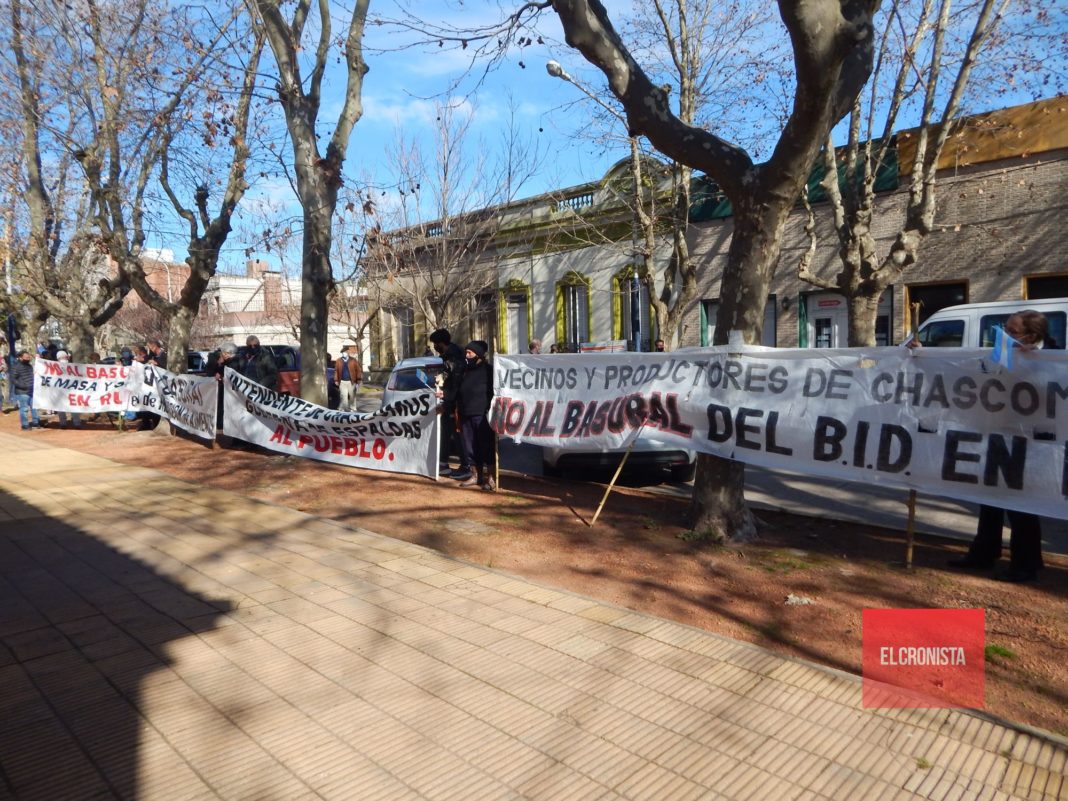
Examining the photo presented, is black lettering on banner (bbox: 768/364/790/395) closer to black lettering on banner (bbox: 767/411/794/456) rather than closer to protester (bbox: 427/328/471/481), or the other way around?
black lettering on banner (bbox: 767/411/794/456)

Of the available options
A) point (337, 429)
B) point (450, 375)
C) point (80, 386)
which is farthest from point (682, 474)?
point (80, 386)

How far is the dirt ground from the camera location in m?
4.32

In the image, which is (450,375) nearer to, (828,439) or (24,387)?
(828,439)

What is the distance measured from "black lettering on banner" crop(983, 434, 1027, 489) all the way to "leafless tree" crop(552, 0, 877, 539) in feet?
6.20

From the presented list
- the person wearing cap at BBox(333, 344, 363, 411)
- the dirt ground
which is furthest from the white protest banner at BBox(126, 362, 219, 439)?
the person wearing cap at BBox(333, 344, 363, 411)

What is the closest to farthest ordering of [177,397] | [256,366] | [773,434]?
[773,434] < [256,366] < [177,397]

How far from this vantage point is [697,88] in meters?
16.4

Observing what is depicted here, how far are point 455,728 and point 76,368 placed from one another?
15526 mm

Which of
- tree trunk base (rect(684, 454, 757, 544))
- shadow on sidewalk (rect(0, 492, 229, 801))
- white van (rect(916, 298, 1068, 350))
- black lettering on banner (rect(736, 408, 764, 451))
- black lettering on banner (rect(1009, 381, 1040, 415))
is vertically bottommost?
shadow on sidewalk (rect(0, 492, 229, 801))

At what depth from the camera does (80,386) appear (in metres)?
15.8

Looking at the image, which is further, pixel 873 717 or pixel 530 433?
pixel 530 433

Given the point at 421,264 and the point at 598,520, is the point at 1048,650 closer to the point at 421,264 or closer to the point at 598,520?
the point at 598,520

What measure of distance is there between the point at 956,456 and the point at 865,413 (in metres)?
0.69

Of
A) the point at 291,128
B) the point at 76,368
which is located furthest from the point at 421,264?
the point at 291,128
